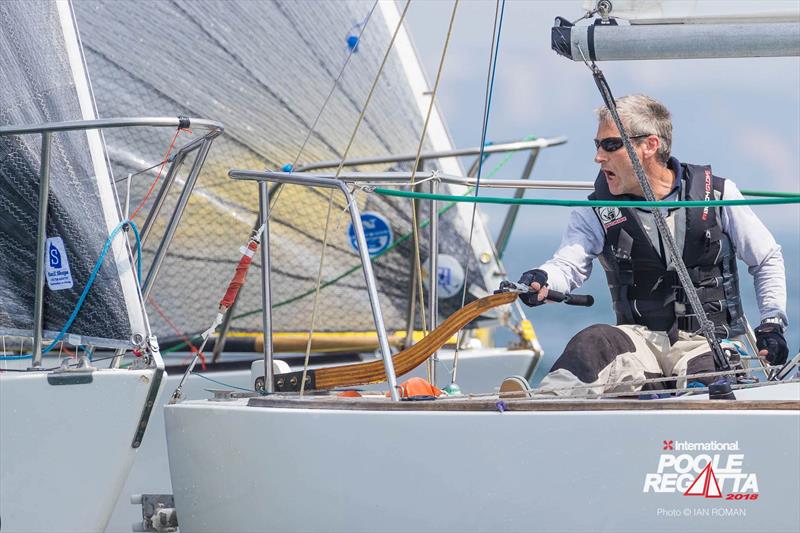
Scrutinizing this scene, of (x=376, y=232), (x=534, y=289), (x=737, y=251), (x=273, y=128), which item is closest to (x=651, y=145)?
(x=737, y=251)

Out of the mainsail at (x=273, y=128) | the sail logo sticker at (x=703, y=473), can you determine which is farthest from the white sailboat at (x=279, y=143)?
the sail logo sticker at (x=703, y=473)

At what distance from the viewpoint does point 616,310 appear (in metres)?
3.86

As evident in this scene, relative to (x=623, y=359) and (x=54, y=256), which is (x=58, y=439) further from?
(x=623, y=359)

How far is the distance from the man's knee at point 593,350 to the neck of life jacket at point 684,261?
16 centimetres

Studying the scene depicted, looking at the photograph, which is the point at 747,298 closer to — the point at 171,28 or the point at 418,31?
the point at 418,31

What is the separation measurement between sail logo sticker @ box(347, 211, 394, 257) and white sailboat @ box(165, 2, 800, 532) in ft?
10.7

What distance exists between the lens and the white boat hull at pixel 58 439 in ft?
11.9

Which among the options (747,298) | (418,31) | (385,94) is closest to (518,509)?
(385,94)

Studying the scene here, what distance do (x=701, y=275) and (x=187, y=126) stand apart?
1378 mm

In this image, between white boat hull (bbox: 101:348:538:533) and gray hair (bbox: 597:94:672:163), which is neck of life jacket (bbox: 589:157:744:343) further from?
white boat hull (bbox: 101:348:538:533)

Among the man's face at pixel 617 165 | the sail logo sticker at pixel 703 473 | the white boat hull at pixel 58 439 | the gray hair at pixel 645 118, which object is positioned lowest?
the sail logo sticker at pixel 703 473

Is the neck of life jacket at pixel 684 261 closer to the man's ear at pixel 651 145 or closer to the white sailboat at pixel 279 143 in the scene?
the man's ear at pixel 651 145

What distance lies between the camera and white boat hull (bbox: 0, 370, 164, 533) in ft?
11.9

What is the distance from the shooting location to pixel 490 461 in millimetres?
3246
